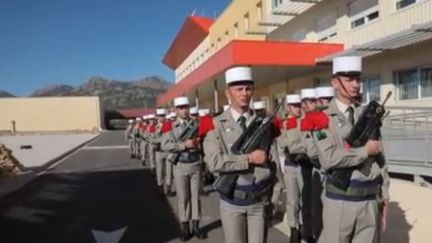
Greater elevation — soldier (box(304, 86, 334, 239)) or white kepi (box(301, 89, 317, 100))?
white kepi (box(301, 89, 317, 100))

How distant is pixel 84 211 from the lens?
34.9 ft

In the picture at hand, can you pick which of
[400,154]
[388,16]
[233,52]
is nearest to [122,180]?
[233,52]

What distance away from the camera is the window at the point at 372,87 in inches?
741

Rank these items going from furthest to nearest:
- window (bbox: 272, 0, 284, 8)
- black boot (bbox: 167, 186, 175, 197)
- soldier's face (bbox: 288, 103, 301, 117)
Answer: window (bbox: 272, 0, 284, 8) → black boot (bbox: 167, 186, 175, 197) → soldier's face (bbox: 288, 103, 301, 117)

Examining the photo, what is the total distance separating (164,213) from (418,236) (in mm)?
4748

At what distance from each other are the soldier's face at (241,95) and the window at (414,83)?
13.0 meters

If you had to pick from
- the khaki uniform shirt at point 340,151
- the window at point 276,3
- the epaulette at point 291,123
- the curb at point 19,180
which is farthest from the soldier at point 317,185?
the window at point 276,3

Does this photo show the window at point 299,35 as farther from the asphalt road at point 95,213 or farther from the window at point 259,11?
the asphalt road at point 95,213

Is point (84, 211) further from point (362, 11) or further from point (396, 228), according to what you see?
point (362, 11)

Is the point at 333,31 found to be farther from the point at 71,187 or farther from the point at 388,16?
the point at 71,187

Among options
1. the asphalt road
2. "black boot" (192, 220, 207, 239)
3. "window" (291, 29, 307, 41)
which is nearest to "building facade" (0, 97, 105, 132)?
"window" (291, 29, 307, 41)

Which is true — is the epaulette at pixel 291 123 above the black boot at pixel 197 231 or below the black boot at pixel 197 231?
above

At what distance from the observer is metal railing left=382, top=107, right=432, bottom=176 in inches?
468

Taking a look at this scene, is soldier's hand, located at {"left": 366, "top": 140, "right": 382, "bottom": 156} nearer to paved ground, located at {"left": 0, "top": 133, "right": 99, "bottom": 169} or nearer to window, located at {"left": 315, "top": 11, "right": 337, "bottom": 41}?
window, located at {"left": 315, "top": 11, "right": 337, "bottom": 41}
